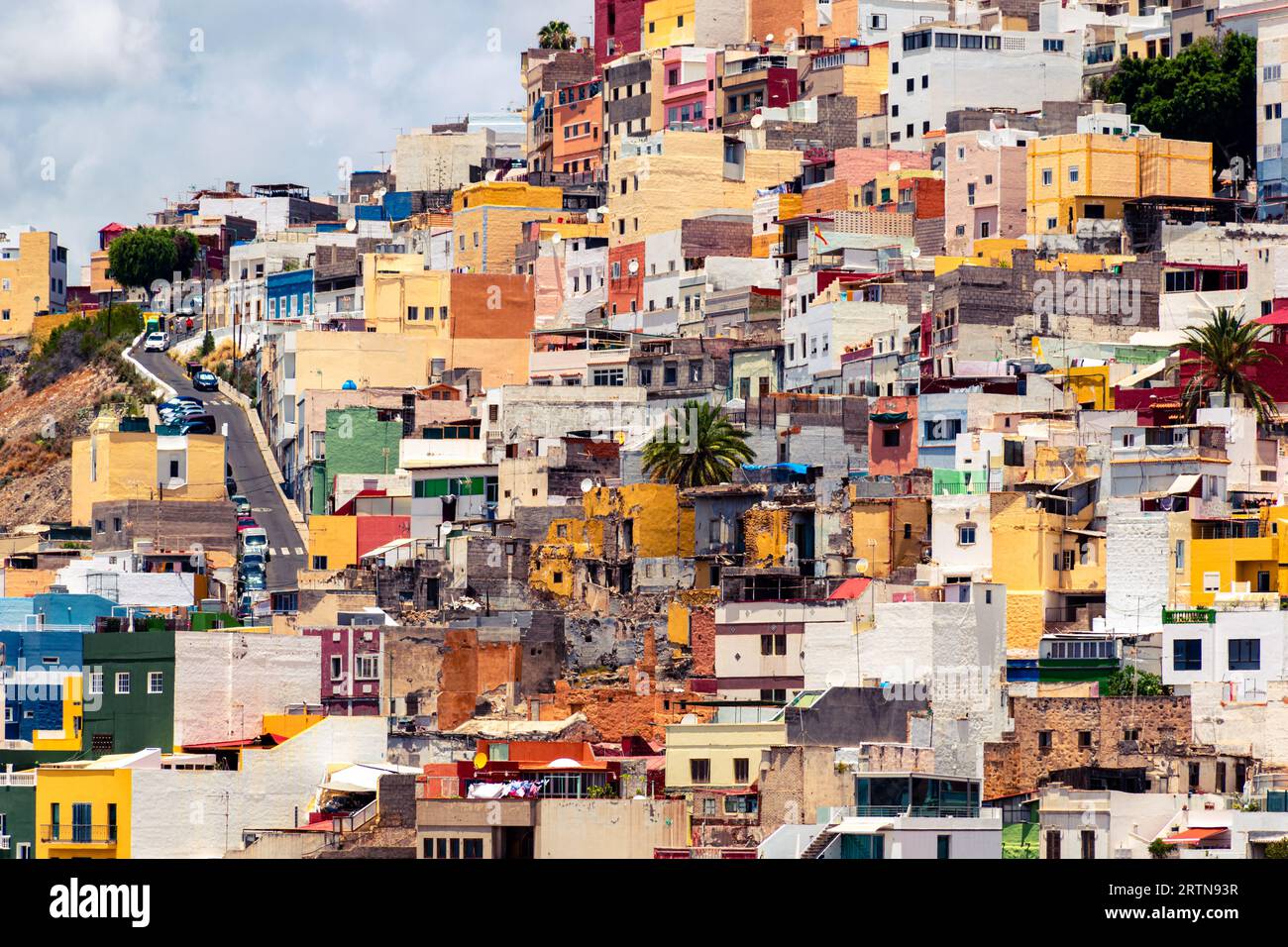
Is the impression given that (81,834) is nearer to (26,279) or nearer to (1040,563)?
(1040,563)

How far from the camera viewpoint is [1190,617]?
4850 centimetres

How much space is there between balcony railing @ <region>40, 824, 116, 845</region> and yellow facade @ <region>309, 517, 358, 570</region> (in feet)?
77.6

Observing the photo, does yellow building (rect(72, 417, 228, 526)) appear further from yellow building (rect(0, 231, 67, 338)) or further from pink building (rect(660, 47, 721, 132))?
yellow building (rect(0, 231, 67, 338))

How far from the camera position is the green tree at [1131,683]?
153 feet

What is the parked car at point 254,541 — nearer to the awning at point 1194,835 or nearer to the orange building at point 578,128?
the orange building at point 578,128

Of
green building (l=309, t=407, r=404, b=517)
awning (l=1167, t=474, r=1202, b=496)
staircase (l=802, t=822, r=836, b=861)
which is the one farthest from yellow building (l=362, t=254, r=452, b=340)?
staircase (l=802, t=822, r=836, b=861)

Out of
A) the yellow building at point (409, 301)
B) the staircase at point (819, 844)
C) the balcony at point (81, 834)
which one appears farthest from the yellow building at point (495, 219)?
the staircase at point (819, 844)

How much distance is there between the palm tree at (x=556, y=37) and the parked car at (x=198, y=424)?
104 feet

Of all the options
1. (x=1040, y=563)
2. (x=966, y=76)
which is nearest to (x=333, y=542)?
(x=1040, y=563)

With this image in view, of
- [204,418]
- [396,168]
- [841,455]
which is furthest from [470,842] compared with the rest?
[396,168]

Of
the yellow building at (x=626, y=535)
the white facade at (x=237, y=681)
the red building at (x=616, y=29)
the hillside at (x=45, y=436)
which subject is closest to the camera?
the white facade at (x=237, y=681)

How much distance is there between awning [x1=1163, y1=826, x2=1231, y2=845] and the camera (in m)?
38.0

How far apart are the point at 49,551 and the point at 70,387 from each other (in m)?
31.2
